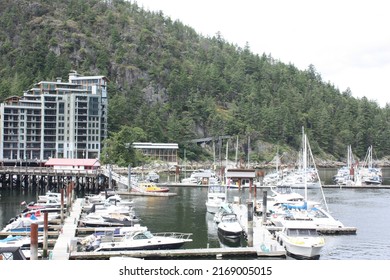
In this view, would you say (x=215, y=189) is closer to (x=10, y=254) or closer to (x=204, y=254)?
(x=204, y=254)

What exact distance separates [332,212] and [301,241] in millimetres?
27690

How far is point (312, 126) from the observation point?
591ft

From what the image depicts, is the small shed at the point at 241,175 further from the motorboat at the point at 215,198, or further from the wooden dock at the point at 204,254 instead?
the wooden dock at the point at 204,254

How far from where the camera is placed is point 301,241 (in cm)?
3481

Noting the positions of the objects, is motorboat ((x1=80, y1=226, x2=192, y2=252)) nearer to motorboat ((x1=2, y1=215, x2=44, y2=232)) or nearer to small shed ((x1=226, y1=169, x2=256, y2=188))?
motorboat ((x1=2, y1=215, x2=44, y2=232))

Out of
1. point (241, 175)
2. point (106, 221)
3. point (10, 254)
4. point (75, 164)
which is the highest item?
point (75, 164)

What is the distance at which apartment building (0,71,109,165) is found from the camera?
4643 inches

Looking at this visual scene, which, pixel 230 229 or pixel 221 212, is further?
pixel 221 212

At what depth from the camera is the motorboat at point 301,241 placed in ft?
113

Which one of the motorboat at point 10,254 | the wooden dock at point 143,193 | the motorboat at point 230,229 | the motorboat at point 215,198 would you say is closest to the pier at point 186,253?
the motorboat at point 230,229

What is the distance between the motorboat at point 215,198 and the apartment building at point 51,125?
197 ft

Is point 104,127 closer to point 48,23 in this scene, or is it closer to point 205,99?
point 205,99

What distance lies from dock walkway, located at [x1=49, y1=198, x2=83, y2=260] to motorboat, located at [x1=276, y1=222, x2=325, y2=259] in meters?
14.2

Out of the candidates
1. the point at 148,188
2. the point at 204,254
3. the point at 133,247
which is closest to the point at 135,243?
the point at 133,247
